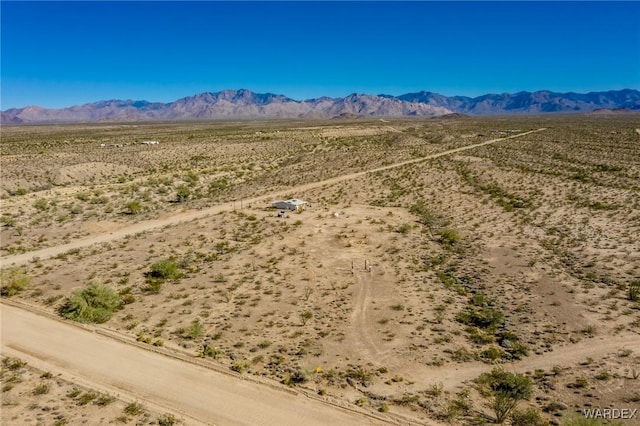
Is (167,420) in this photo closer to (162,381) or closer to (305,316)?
(162,381)

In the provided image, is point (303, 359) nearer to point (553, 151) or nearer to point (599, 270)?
point (599, 270)

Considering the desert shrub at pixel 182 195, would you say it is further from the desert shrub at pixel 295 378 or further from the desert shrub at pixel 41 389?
the desert shrub at pixel 295 378

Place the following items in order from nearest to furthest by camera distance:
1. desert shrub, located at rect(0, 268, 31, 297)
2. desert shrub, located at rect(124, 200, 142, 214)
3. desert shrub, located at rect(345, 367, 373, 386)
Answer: desert shrub, located at rect(345, 367, 373, 386), desert shrub, located at rect(0, 268, 31, 297), desert shrub, located at rect(124, 200, 142, 214)

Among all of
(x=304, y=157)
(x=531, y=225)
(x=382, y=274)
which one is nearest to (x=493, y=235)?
(x=531, y=225)

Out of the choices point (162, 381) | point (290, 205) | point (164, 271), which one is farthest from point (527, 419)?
point (290, 205)

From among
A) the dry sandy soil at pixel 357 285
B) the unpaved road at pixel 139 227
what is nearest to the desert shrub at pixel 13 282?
the dry sandy soil at pixel 357 285

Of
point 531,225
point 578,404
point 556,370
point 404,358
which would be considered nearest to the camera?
point 578,404

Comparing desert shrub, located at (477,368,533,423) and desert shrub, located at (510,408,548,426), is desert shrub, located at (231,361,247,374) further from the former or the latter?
desert shrub, located at (510,408,548,426)

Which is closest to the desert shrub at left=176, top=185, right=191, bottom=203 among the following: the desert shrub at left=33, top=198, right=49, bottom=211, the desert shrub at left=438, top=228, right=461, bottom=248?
the desert shrub at left=33, top=198, right=49, bottom=211
